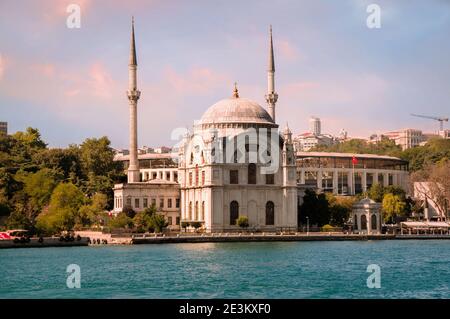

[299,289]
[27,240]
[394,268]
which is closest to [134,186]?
[27,240]

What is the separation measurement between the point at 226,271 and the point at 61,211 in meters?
34.6

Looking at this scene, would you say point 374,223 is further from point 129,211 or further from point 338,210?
point 129,211

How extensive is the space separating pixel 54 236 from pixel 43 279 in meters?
35.4

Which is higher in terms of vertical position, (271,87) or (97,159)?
(271,87)

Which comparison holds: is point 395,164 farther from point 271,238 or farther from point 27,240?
point 27,240

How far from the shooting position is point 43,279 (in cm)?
4788

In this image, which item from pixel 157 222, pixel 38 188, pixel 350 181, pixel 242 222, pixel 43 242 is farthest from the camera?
pixel 350 181

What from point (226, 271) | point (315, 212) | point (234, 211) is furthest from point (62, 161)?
point (226, 271)

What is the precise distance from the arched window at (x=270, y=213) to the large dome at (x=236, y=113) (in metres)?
8.33

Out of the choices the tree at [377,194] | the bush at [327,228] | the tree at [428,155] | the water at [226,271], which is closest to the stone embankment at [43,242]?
the water at [226,271]

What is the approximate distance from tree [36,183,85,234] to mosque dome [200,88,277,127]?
16313 millimetres

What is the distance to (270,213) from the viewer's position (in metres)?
93.9
